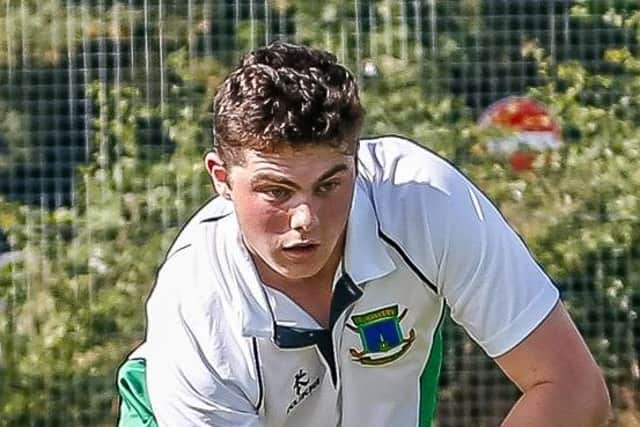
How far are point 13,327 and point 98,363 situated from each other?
0.27m

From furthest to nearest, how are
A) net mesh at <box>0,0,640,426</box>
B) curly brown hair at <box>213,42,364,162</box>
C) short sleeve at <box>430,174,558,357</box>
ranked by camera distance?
1. net mesh at <box>0,0,640,426</box>
2. short sleeve at <box>430,174,558,357</box>
3. curly brown hair at <box>213,42,364,162</box>

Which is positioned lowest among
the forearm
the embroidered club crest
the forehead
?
the forearm

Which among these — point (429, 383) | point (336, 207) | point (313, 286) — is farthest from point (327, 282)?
point (429, 383)

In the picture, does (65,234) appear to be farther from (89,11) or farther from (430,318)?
(430,318)

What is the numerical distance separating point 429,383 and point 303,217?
58 cm

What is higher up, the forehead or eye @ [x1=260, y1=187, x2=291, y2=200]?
the forehead

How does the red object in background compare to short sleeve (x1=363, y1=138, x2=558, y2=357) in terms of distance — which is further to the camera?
the red object in background

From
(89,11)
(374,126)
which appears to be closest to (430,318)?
(374,126)

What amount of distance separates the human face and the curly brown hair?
0.02 meters

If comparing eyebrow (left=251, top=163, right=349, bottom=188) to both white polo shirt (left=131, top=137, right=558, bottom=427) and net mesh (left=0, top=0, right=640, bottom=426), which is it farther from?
net mesh (left=0, top=0, right=640, bottom=426)

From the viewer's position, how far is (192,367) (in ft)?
8.70

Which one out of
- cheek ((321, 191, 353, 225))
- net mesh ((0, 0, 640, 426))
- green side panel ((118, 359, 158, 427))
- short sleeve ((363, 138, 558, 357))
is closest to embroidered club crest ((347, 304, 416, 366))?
short sleeve ((363, 138, 558, 357))

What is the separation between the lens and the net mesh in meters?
4.96

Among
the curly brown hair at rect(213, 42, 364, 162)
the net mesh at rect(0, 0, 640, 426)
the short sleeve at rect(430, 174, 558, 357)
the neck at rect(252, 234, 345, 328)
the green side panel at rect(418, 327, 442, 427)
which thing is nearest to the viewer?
the curly brown hair at rect(213, 42, 364, 162)
